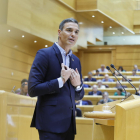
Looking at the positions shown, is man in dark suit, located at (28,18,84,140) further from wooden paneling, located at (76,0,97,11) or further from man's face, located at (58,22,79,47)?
wooden paneling, located at (76,0,97,11)

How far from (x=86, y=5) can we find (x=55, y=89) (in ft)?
28.9

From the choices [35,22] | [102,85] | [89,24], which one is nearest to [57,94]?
[35,22]

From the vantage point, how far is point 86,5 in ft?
32.6

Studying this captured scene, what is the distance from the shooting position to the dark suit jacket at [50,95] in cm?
153

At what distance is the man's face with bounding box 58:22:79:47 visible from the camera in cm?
169

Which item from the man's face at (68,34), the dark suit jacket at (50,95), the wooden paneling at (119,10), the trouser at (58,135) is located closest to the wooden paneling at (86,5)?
the wooden paneling at (119,10)

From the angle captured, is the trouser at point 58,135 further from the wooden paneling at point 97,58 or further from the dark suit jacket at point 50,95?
the wooden paneling at point 97,58

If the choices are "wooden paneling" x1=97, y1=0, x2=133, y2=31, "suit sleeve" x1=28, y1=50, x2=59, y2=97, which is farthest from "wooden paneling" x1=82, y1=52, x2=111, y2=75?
"suit sleeve" x1=28, y1=50, x2=59, y2=97

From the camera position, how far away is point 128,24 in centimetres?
1182

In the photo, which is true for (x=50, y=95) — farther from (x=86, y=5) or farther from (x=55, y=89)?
(x=86, y=5)

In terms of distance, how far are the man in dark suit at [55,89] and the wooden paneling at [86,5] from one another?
331 inches

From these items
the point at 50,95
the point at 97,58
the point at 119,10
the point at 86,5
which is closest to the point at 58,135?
the point at 50,95

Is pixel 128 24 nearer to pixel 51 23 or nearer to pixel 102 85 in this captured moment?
pixel 102 85

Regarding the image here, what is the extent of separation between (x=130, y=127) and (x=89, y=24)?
10099 mm
